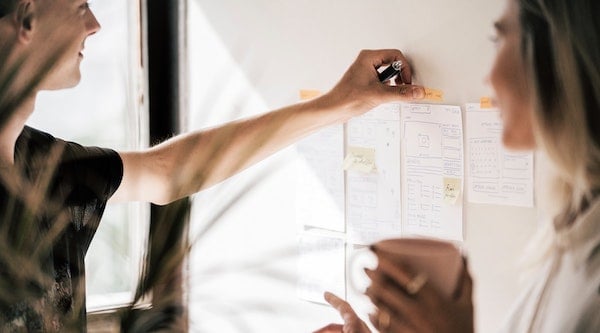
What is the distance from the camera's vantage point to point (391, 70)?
6.47 ft

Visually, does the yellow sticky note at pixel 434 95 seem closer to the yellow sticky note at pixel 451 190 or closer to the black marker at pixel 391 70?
the black marker at pixel 391 70

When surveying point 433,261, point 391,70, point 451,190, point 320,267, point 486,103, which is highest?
point 391,70

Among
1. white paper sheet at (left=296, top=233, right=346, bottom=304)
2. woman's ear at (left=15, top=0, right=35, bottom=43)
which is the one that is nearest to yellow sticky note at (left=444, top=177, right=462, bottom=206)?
white paper sheet at (left=296, top=233, right=346, bottom=304)

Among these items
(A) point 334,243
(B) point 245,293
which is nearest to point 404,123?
(A) point 334,243

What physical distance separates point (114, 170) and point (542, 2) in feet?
3.75

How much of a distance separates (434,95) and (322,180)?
58 centimetres

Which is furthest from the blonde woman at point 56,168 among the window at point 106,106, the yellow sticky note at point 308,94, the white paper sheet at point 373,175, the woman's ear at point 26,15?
the window at point 106,106

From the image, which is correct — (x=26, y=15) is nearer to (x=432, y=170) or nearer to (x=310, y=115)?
(x=310, y=115)

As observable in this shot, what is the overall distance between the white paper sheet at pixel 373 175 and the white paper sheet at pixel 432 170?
4 centimetres

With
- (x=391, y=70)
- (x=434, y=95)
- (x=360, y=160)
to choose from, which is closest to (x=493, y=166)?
(x=434, y=95)

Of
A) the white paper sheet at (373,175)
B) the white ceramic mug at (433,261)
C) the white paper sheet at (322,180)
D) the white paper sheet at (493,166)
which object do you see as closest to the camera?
the white ceramic mug at (433,261)

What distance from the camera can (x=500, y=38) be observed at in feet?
5.30

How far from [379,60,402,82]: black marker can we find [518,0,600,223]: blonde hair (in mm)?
534

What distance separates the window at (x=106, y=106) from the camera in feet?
9.74
